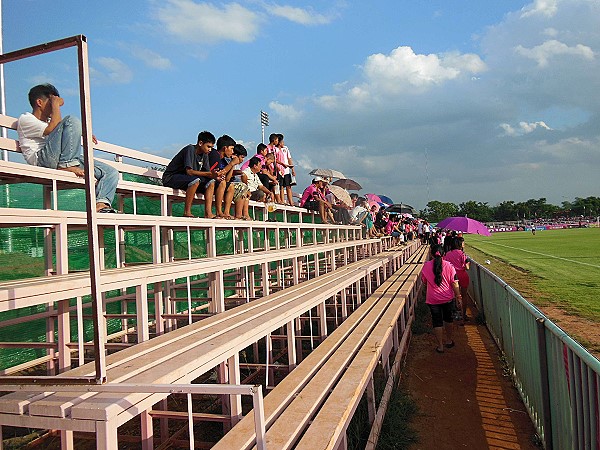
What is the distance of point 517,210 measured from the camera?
450ft

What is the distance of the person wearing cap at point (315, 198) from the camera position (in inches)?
397

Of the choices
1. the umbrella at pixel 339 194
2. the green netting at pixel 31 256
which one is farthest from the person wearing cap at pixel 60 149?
the umbrella at pixel 339 194

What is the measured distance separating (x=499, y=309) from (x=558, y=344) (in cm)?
379

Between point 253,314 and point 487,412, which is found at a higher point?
point 253,314

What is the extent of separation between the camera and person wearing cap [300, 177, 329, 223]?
10.1 metres

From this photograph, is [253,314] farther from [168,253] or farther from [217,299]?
[168,253]

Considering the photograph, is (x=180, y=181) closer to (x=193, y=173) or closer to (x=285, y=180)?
(x=193, y=173)

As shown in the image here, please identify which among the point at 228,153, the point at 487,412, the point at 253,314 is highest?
the point at 228,153

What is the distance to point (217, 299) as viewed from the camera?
4121 millimetres

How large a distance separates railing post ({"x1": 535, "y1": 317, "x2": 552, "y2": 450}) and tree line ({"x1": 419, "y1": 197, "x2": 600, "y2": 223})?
131 meters

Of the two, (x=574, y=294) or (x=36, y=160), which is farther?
(x=574, y=294)

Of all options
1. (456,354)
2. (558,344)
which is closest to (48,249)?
(558,344)

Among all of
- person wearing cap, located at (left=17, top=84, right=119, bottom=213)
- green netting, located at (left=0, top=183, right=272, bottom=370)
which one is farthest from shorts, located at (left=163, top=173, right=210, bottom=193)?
person wearing cap, located at (left=17, top=84, right=119, bottom=213)

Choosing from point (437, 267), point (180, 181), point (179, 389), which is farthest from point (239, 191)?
point (179, 389)
